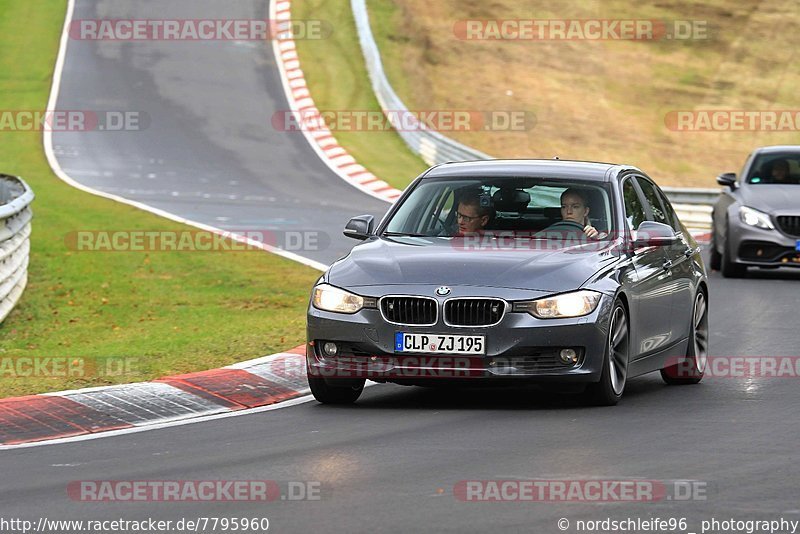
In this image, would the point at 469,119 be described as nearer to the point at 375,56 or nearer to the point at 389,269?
the point at 375,56

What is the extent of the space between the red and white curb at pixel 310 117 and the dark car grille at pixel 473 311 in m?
18.8

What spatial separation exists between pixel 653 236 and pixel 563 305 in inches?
49.2

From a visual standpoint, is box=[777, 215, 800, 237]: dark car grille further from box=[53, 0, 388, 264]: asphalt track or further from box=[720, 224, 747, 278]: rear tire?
box=[53, 0, 388, 264]: asphalt track

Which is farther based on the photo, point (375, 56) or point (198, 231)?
point (375, 56)

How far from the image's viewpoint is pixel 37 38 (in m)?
44.8

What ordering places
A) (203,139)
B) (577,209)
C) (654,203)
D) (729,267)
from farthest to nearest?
1. (203,139)
2. (729,267)
3. (654,203)
4. (577,209)

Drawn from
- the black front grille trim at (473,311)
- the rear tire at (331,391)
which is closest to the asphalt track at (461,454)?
the rear tire at (331,391)

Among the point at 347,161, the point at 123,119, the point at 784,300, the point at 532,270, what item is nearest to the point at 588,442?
the point at 532,270

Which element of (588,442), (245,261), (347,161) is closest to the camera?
(588,442)

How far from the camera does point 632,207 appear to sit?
37.6 ft

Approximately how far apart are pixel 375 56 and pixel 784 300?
25.4m

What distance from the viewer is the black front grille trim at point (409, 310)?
32.5 ft

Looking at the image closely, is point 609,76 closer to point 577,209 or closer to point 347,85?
point 347,85

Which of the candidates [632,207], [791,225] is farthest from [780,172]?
[632,207]
